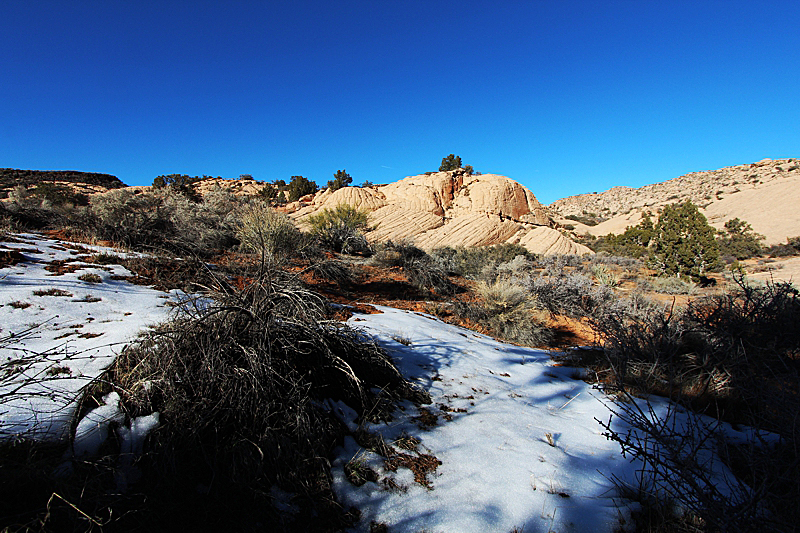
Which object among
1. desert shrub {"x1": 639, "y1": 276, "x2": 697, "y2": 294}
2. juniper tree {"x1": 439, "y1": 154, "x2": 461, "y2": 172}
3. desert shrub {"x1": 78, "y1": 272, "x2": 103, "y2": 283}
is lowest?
desert shrub {"x1": 78, "y1": 272, "x2": 103, "y2": 283}

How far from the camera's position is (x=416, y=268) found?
991cm

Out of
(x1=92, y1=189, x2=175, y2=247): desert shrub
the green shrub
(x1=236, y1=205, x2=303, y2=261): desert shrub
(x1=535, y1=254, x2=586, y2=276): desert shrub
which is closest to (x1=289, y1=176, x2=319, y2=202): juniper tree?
(x1=92, y1=189, x2=175, y2=247): desert shrub

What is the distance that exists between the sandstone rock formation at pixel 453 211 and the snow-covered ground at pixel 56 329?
13.6m

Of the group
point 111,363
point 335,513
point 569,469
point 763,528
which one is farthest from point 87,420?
point 763,528

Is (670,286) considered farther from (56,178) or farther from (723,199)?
(56,178)

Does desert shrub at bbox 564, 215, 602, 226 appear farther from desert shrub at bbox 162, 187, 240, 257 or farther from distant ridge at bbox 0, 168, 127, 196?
distant ridge at bbox 0, 168, 127, 196

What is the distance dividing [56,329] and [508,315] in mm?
6951

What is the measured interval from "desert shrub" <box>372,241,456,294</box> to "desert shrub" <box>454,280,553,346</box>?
1351mm

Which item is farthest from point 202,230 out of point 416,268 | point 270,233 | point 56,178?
point 56,178

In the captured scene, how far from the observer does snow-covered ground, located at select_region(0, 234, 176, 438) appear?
1.66m

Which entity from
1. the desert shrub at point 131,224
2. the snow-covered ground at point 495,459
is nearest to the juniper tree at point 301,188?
the desert shrub at point 131,224

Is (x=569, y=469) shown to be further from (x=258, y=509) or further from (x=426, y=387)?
(x=258, y=509)

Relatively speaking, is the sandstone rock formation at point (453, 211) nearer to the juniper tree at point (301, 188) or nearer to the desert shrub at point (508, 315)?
the juniper tree at point (301, 188)

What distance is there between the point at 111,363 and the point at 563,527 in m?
2.95
